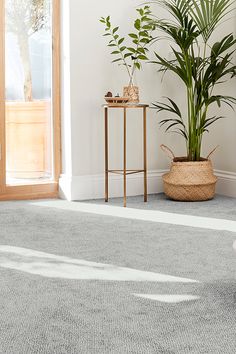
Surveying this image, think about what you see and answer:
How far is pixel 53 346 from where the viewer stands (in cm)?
251

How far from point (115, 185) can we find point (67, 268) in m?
A: 2.35

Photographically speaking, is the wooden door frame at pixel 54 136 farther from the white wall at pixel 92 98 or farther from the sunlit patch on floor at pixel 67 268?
the sunlit patch on floor at pixel 67 268

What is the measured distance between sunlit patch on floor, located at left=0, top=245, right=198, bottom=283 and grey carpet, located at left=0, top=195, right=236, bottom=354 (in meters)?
0.07

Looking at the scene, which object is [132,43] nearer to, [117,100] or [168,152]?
[117,100]

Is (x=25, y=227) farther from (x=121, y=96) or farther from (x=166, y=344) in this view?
(x=166, y=344)

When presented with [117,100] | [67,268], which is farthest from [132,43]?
[67,268]

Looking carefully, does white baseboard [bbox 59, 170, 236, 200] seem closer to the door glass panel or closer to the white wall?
the white wall

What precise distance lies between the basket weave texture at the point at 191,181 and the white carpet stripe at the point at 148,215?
505 mm

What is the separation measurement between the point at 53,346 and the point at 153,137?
3.72 metres

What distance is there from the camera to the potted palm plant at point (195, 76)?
5.53m

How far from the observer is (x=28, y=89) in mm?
5672

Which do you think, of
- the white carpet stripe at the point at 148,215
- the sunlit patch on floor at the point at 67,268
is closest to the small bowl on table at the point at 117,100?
the white carpet stripe at the point at 148,215

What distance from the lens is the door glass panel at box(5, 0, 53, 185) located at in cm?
559

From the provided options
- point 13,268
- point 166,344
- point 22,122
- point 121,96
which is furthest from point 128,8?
point 166,344
